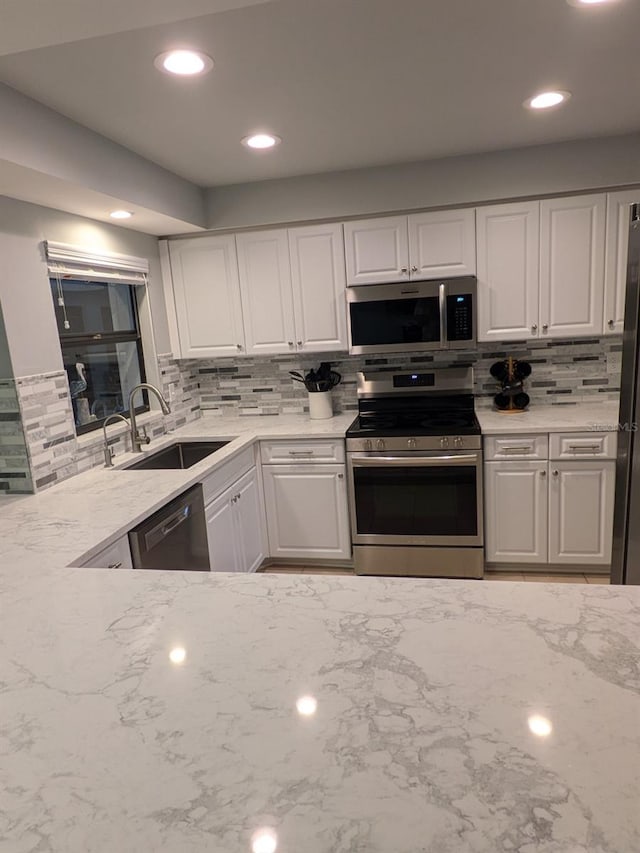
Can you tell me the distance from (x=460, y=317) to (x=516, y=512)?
1.16 metres

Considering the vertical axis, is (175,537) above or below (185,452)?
below

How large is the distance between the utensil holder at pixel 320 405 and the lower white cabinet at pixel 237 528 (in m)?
0.60

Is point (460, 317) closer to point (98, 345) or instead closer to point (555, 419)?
point (555, 419)

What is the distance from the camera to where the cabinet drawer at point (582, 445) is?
292 cm

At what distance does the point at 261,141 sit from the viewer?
8.33ft

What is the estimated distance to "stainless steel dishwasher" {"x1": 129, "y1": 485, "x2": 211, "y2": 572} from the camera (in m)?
2.02

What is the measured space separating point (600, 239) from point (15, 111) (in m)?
2.82

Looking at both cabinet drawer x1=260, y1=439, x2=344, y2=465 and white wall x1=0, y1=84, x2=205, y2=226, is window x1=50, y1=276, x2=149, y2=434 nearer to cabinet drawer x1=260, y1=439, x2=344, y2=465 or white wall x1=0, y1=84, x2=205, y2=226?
white wall x1=0, y1=84, x2=205, y2=226

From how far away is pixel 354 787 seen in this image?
71cm

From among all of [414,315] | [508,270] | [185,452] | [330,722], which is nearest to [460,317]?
[414,315]

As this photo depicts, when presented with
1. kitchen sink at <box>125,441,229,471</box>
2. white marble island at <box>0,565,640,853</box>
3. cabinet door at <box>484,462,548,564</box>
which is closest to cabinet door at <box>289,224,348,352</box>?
kitchen sink at <box>125,441,229,471</box>

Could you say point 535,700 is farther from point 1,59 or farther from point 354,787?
point 1,59

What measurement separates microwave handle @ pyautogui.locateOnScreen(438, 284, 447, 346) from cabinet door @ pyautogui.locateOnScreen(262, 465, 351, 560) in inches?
38.3

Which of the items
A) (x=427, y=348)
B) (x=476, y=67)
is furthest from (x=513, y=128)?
(x=427, y=348)
